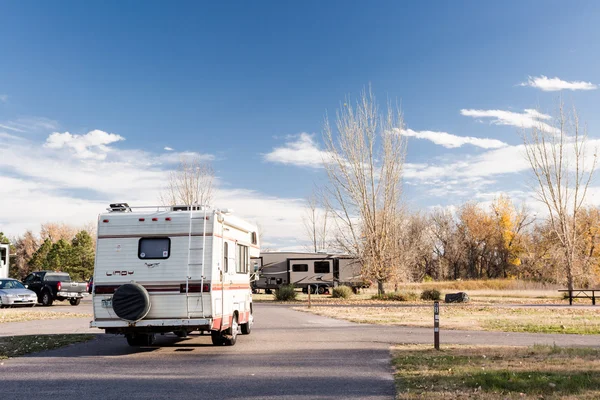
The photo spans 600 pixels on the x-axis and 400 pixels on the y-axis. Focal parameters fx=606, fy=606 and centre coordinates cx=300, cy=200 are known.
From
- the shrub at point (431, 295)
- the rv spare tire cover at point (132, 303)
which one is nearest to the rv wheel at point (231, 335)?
the rv spare tire cover at point (132, 303)

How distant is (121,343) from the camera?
14.4 metres

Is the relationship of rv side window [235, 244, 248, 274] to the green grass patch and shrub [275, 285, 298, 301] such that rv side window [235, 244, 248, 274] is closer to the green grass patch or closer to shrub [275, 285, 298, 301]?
the green grass patch

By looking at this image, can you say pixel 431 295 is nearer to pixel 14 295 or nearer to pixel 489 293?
pixel 489 293

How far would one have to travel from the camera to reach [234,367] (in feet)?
34.1

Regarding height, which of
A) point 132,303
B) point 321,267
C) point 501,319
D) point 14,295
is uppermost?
point 321,267

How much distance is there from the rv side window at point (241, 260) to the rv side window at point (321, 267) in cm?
3071

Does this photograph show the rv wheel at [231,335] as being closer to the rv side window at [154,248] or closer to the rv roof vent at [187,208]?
the rv side window at [154,248]

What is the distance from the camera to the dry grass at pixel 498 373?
7762 mm

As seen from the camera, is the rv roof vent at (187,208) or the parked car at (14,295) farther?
the parked car at (14,295)

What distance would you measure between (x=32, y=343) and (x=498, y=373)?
414 inches

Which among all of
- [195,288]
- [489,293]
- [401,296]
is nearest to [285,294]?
[401,296]

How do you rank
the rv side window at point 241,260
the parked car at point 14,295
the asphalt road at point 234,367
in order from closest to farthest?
the asphalt road at point 234,367, the rv side window at point 241,260, the parked car at point 14,295

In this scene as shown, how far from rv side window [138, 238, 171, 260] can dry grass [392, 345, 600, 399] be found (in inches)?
195

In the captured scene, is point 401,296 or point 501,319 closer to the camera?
point 501,319
